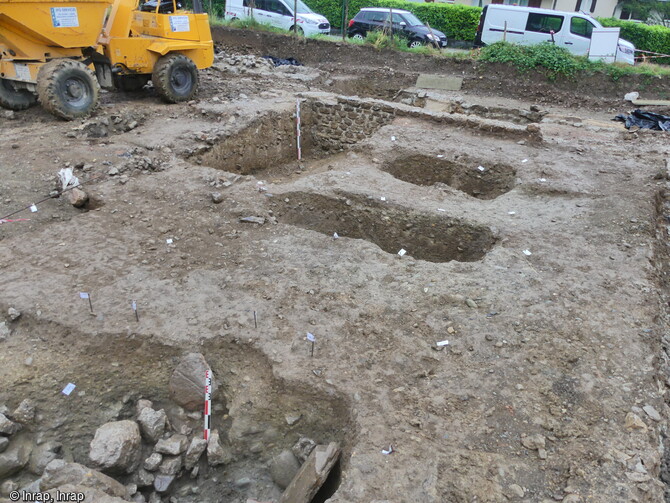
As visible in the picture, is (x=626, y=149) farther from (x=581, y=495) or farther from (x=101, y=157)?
(x=101, y=157)

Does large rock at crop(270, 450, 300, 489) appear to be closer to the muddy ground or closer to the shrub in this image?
the muddy ground

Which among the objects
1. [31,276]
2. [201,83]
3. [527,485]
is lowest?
[527,485]

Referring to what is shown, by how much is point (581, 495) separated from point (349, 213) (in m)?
4.47

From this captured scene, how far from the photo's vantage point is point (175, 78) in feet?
33.1

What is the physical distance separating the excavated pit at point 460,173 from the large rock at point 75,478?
620cm

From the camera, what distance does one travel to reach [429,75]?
48.5 feet

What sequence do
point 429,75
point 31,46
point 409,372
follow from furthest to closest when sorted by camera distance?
point 429,75, point 31,46, point 409,372

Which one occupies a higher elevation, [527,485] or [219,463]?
[527,485]

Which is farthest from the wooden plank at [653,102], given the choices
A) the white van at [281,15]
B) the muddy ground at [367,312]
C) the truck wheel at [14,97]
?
the truck wheel at [14,97]

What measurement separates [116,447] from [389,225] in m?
4.27

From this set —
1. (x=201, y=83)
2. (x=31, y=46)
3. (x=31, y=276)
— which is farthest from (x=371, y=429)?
(x=201, y=83)

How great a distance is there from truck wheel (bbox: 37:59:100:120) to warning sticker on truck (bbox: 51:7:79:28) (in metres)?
0.59

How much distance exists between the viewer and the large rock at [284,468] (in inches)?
Answer: 135

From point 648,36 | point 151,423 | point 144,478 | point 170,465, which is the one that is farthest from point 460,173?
point 648,36
